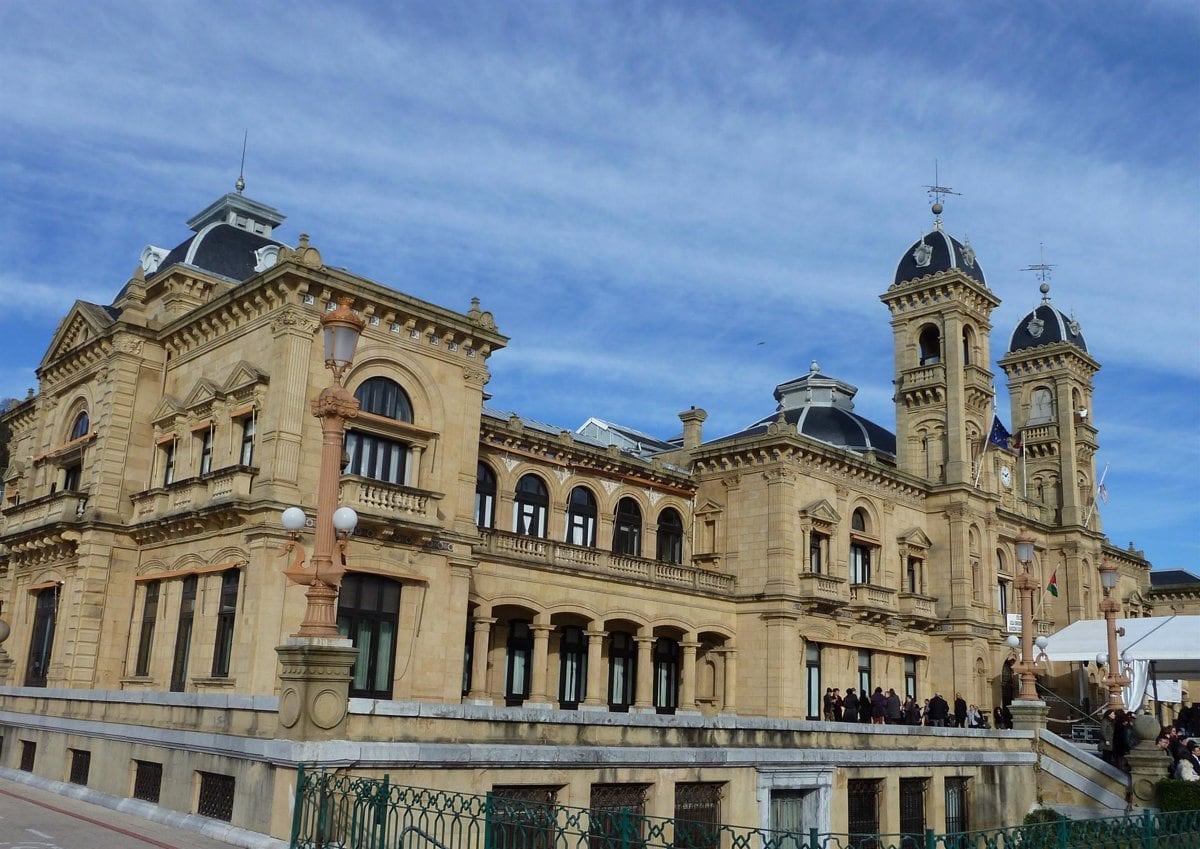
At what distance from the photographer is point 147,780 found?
17.1 metres

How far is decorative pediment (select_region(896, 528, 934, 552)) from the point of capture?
41812 mm

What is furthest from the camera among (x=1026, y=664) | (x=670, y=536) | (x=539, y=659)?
(x=670, y=536)

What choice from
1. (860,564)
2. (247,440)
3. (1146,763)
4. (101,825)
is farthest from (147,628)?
(860,564)

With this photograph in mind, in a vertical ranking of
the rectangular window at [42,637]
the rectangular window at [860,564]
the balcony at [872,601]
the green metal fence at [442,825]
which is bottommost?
the green metal fence at [442,825]

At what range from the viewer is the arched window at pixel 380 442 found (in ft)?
84.4

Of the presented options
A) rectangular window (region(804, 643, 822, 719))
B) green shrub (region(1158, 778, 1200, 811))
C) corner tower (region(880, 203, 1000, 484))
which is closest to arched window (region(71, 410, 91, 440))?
rectangular window (region(804, 643, 822, 719))

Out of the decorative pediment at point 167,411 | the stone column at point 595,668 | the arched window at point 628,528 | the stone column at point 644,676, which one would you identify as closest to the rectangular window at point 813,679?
the stone column at point 644,676

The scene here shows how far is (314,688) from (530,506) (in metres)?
20.6

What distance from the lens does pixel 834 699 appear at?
111 ft

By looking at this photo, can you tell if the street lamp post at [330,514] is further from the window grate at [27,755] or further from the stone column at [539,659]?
the stone column at [539,659]

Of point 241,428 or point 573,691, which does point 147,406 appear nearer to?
point 241,428

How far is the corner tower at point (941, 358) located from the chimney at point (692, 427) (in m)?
10.3

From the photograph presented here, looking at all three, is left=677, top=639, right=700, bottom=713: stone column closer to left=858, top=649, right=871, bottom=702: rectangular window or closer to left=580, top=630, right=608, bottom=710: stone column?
left=580, top=630, right=608, bottom=710: stone column

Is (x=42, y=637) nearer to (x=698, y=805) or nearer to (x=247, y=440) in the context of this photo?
(x=247, y=440)
